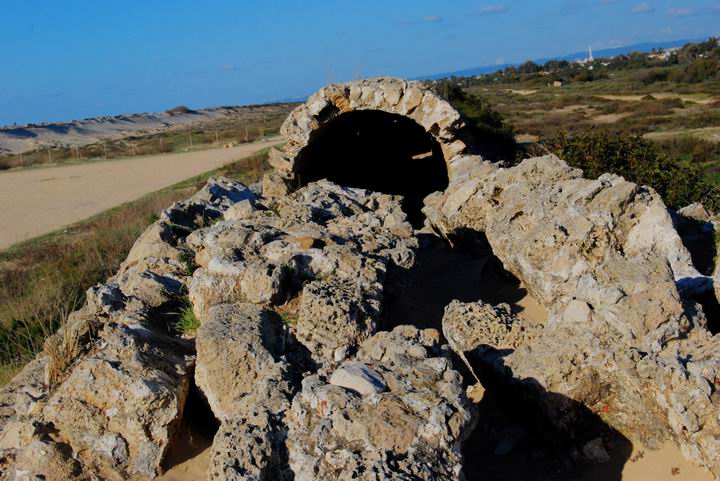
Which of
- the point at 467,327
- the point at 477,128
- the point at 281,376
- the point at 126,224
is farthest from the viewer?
the point at 477,128

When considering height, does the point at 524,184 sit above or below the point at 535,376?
above

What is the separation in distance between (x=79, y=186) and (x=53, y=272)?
71.5 ft

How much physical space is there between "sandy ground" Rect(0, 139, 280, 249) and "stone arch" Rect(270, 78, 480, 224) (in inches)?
411

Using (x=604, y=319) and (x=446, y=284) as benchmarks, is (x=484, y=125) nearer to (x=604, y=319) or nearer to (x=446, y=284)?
(x=446, y=284)

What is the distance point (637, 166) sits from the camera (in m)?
11.1

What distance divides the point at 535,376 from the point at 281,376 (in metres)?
1.89

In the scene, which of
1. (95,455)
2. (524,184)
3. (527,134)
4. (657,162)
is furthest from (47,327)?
(527,134)

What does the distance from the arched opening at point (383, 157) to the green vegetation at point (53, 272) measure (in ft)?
13.4

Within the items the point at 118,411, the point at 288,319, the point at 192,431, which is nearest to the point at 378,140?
the point at 288,319

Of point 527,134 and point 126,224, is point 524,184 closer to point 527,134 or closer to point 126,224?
point 126,224

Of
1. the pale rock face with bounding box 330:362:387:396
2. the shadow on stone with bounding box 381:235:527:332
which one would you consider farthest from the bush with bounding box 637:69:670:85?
the pale rock face with bounding box 330:362:387:396

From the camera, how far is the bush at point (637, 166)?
1049 cm

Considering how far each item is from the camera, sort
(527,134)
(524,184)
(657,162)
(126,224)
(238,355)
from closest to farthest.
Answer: (238,355)
(524,184)
(657,162)
(126,224)
(527,134)

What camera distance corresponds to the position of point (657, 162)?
11141 millimetres
